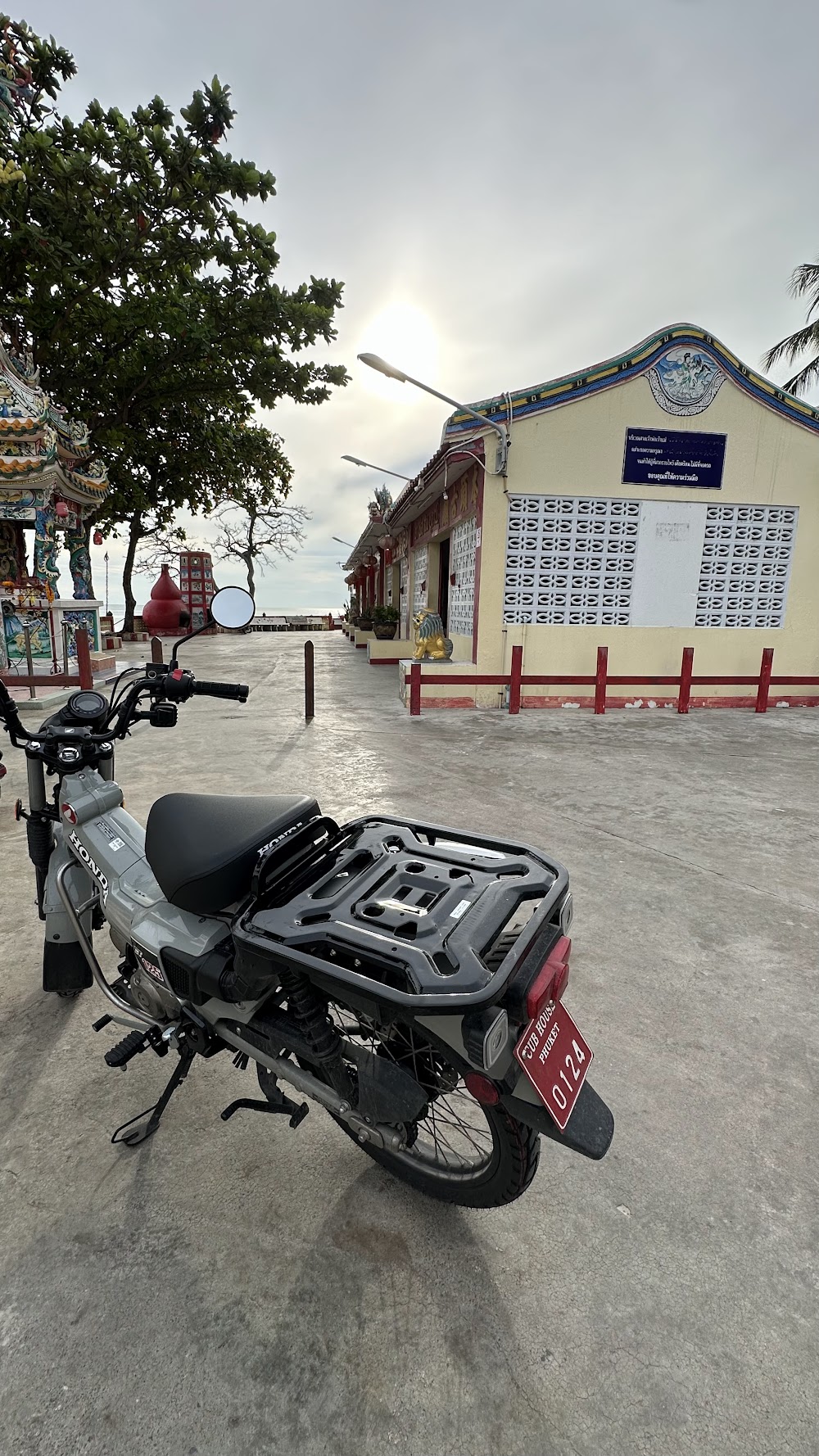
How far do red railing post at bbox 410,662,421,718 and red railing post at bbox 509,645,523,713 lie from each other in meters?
1.33

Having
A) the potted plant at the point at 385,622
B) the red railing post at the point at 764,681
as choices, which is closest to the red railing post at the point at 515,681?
the red railing post at the point at 764,681

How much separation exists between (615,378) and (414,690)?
523cm

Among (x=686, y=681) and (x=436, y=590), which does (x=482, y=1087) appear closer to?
(x=686, y=681)

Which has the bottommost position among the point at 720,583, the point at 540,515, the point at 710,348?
the point at 720,583

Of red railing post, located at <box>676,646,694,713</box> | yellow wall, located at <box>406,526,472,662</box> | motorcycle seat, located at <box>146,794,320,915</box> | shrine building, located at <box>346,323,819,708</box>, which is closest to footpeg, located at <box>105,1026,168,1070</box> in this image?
motorcycle seat, located at <box>146,794,320,915</box>

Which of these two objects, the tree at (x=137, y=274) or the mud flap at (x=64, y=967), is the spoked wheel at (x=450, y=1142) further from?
the tree at (x=137, y=274)

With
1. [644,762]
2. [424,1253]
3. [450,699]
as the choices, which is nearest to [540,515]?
[450,699]

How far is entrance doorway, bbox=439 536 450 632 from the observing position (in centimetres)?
1405

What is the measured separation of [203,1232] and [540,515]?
9.41m

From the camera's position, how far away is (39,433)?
945cm

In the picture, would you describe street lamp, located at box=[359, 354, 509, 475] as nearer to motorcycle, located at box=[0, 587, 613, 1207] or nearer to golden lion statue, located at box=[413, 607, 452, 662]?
golden lion statue, located at box=[413, 607, 452, 662]

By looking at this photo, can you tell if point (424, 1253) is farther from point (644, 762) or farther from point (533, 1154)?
point (644, 762)

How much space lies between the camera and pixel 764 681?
9500mm

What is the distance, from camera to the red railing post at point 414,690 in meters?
8.77
